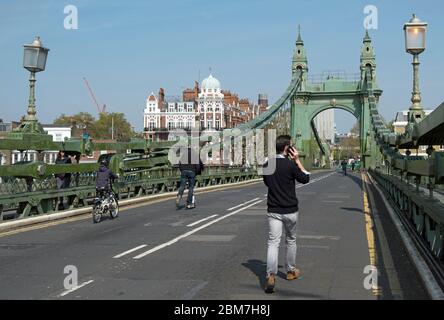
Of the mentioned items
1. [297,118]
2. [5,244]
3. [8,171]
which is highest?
[297,118]

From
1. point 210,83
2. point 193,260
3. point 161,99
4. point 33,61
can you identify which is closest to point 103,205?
point 33,61

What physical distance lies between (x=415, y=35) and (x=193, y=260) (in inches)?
464

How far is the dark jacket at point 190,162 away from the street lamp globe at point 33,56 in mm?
5468

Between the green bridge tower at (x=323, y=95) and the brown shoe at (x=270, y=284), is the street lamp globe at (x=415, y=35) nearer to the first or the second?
the brown shoe at (x=270, y=284)

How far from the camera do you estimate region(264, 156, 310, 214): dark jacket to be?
739 centimetres

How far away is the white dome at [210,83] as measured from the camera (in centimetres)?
13381

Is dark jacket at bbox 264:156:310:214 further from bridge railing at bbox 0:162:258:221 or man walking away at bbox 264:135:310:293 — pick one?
bridge railing at bbox 0:162:258:221

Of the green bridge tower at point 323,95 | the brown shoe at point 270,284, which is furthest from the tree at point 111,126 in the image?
the brown shoe at point 270,284

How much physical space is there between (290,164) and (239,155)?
48572mm

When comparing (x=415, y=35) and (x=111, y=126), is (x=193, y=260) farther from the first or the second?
(x=111, y=126)
